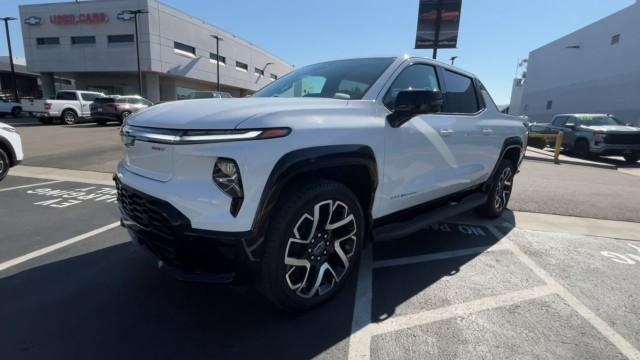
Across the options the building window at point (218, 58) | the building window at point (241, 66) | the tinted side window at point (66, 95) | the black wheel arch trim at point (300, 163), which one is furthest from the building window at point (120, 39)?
the black wheel arch trim at point (300, 163)

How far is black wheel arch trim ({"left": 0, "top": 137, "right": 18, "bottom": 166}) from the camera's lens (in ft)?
19.5

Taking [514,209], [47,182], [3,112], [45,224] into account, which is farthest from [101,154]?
[3,112]

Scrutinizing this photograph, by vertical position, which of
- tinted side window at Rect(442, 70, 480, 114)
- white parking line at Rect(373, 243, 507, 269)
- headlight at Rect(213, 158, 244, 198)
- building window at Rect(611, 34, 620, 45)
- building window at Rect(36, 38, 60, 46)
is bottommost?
white parking line at Rect(373, 243, 507, 269)

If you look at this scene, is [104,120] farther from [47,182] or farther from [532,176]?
[532,176]

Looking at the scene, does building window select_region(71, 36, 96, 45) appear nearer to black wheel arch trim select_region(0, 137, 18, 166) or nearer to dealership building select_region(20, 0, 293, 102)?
dealership building select_region(20, 0, 293, 102)

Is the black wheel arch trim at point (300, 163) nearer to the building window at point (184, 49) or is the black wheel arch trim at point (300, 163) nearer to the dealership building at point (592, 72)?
the dealership building at point (592, 72)

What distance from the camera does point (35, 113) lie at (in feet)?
61.5

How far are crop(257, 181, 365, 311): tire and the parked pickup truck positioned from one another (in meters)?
21.5

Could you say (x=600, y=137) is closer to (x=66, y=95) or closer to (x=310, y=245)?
(x=310, y=245)

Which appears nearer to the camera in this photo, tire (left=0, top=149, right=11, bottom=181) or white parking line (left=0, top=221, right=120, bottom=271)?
white parking line (left=0, top=221, right=120, bottom=271)

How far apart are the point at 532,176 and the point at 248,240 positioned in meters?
9.01

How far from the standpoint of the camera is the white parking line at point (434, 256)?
11.0ft

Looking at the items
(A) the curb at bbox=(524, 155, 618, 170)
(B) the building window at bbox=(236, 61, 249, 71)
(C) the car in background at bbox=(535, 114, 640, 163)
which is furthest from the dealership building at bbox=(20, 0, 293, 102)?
(C) the car in background at bbox=(535, 114, 640, 163)

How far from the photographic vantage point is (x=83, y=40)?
1319 inches
